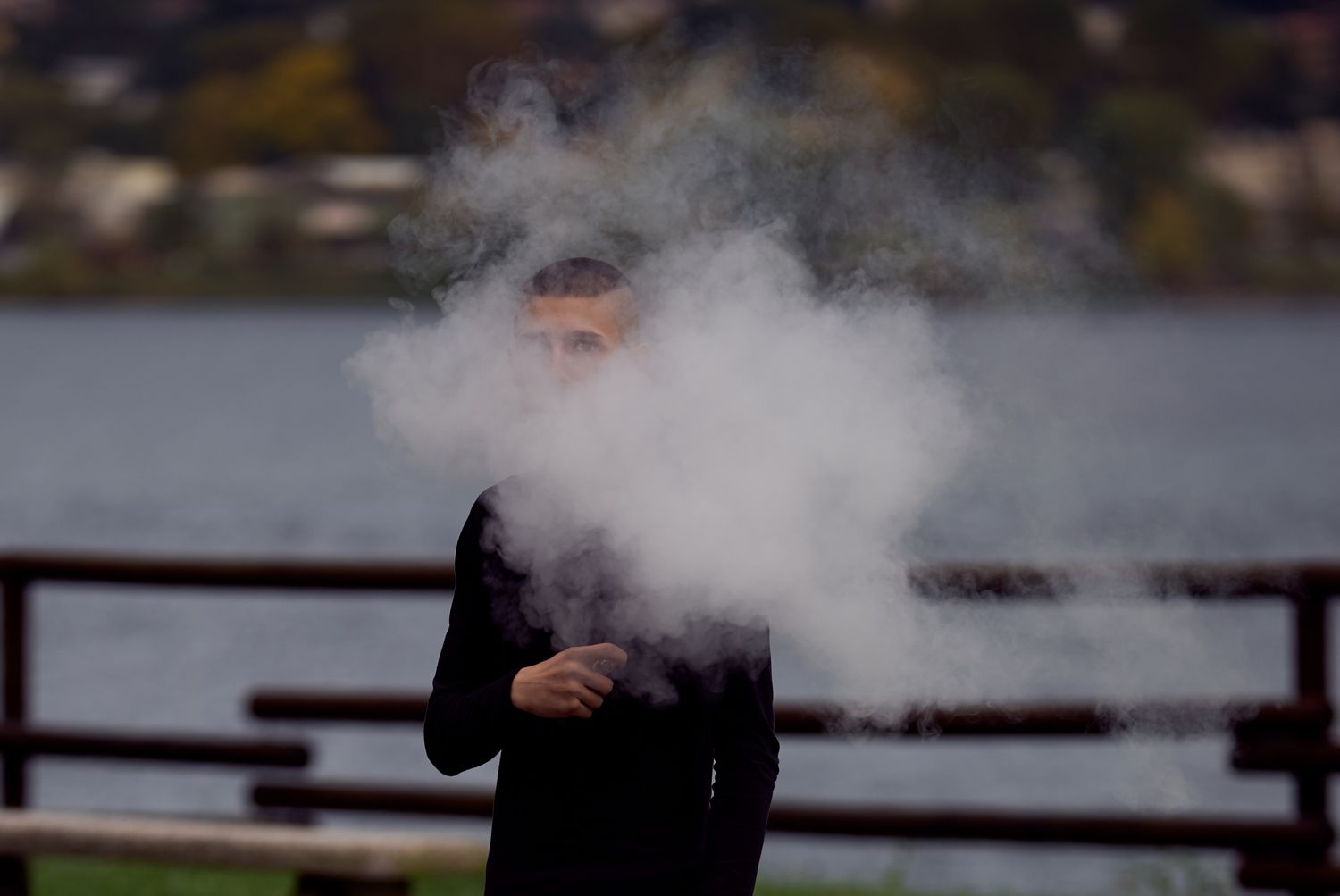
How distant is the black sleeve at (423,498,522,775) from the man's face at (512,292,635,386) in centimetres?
21

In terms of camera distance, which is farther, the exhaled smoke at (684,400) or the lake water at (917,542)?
the lake water at (917,542)

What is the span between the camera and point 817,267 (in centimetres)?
332

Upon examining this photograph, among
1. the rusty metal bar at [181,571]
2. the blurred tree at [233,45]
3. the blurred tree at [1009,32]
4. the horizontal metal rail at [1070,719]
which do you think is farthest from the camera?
the blurred tree at [233,45]

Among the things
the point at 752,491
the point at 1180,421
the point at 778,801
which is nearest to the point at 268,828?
the point at 778,801

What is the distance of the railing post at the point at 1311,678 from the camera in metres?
5.63

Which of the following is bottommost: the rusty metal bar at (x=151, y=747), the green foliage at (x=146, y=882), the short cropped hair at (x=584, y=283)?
the green foliage at (x=146, y=882)

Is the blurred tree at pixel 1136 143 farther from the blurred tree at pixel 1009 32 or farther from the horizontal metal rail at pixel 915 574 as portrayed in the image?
the horizontal metal rail at pixel 915 574

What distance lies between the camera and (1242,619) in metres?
31.3

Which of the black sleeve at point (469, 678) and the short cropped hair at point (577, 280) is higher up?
the short cropped hair at point (577, 280)

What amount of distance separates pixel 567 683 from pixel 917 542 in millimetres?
906

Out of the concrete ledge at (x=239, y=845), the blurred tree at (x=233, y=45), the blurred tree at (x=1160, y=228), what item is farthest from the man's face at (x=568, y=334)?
the blurred tree at (x=233, y=45)

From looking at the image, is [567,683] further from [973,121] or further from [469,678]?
[973,121]

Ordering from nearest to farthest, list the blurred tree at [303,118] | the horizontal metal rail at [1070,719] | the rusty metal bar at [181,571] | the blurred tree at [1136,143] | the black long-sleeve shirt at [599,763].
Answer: the black long-sleeve shirt at [599,763] → the horizontal metal rail at [1070,719] → the rusty metal bar at [181,571] → the blurred tree at [303,118] → the blurred tree at [1136,143]

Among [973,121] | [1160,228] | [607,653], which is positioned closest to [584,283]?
[607,653]
